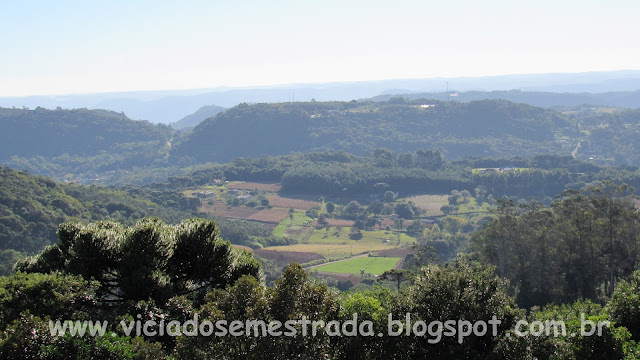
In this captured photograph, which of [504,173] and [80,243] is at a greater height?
[80,243]

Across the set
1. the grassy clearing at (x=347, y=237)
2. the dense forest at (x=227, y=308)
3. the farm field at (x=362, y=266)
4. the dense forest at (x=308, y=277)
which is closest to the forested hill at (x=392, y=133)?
the dense forest at (x=308, y=277)

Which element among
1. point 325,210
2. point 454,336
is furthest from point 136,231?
point 325,210

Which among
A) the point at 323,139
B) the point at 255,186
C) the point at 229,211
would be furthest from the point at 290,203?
the point at 323,139

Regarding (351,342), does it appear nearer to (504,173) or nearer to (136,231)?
(136,231)

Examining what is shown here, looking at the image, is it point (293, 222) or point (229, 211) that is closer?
point (293, 222)

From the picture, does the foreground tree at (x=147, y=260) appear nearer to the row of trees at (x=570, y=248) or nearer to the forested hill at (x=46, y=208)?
the row of trees at (x=570, y=248)

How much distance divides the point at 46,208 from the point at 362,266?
3970 cm

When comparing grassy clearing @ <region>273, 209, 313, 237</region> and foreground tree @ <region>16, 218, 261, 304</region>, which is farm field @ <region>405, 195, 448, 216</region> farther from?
foreground tree @ <region>16, 218, 261, 304</region>

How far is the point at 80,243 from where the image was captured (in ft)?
44.9

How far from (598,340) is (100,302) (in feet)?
38.4

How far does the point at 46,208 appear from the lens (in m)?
63.9

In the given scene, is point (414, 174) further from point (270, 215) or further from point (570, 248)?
point (570, 248)

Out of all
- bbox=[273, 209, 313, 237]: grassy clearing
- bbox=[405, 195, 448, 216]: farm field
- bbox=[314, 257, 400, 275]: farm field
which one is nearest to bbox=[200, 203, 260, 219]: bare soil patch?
bbox=[273, 209, 313, 237]: grassy clearing

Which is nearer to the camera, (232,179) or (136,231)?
(136,231)
